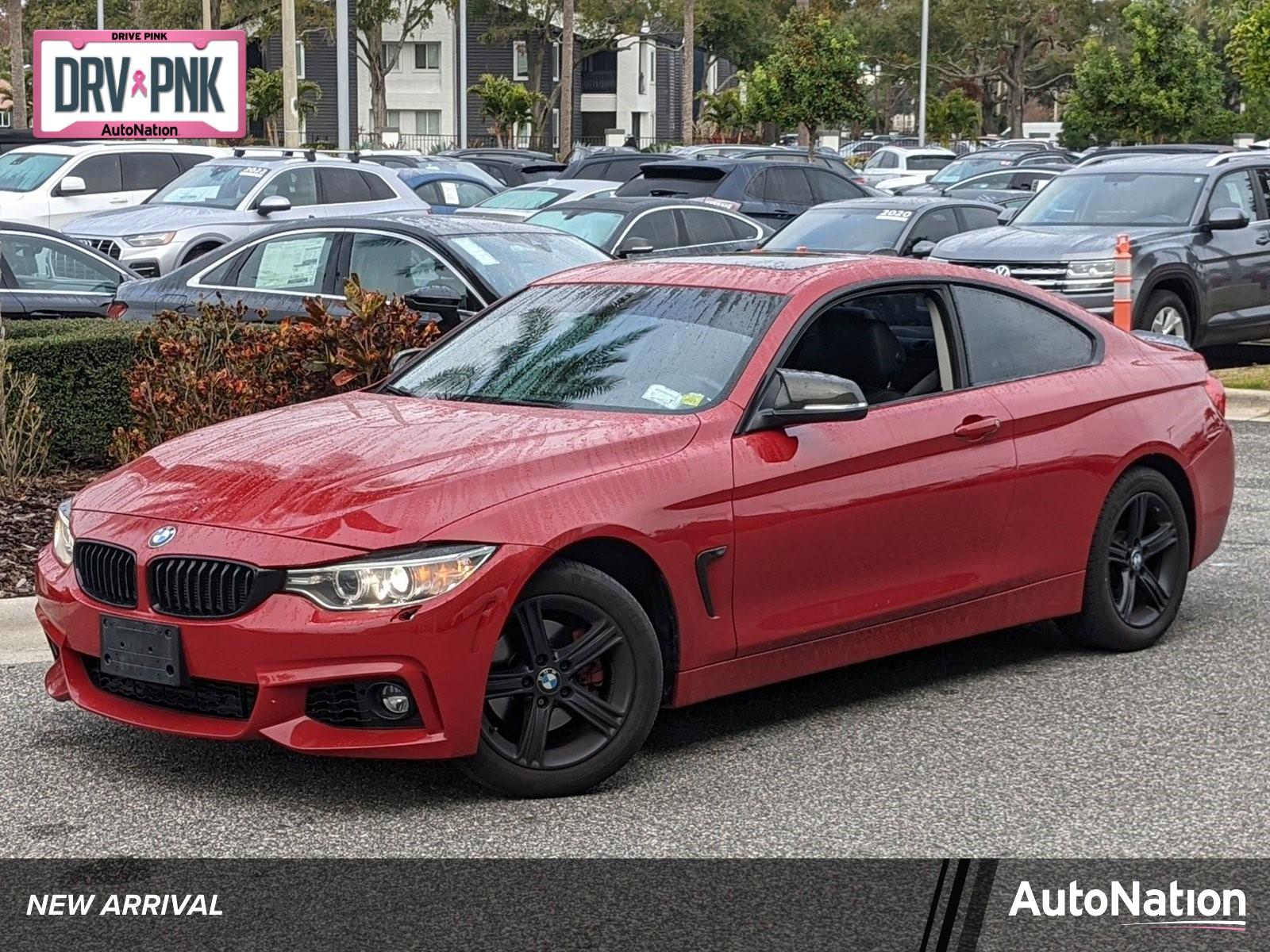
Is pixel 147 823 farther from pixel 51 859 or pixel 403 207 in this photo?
pixel 403 207

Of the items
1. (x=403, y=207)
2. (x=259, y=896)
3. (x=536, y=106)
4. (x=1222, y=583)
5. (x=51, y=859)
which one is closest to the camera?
(x=259, y=896)

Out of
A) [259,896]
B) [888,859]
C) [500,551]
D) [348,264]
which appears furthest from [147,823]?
[348,264]

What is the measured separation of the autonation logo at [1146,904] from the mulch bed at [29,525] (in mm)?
4518

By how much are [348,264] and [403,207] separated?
421 inches

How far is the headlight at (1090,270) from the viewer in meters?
15.7

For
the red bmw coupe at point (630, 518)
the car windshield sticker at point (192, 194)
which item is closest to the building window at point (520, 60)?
the car windshield sticker at point (192, 194)

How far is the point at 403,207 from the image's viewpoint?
2358cm

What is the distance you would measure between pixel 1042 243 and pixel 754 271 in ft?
31.9

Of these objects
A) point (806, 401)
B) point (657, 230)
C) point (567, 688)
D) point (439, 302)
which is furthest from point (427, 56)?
point (567, 688)

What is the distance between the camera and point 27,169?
85.7 feet

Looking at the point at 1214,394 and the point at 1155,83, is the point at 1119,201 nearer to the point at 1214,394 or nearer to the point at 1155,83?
the point at 1214,394

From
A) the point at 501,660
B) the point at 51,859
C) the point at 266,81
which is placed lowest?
the point at 51,859

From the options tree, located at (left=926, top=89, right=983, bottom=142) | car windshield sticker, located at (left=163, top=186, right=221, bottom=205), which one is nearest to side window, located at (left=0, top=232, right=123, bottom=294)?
car windshield sticker, located at (left=163, top=186, right=221, bottom=205)

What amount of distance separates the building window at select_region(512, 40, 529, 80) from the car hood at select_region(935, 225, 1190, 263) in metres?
69.0
